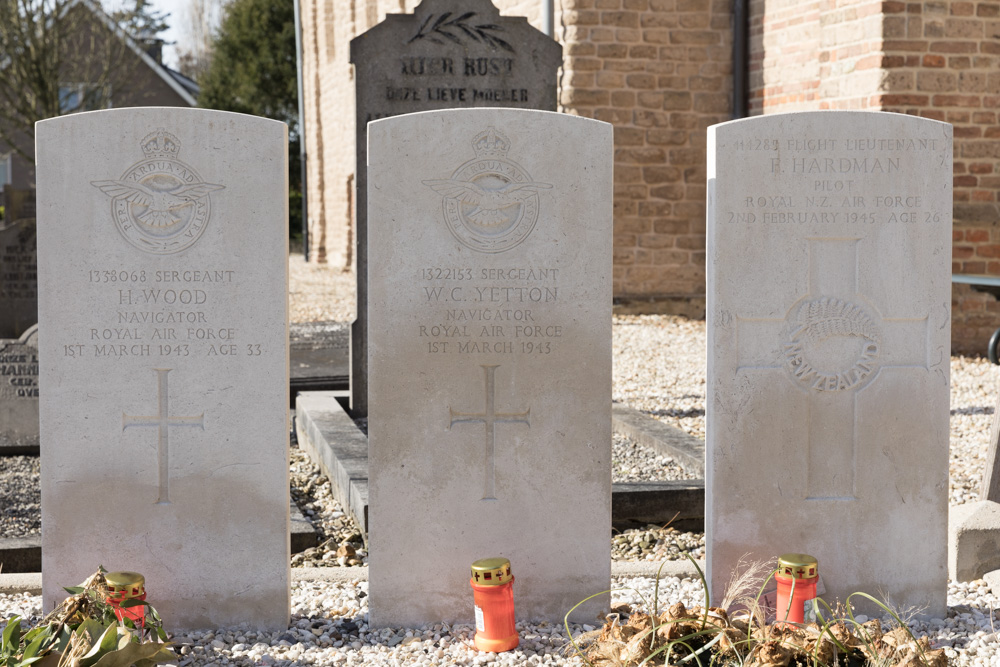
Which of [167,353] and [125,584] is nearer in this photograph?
[125,584]

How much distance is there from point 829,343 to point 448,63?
142 inches

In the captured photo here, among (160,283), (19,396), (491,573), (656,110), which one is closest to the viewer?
(491,573)

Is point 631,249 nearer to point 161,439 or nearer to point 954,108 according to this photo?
point 954,108

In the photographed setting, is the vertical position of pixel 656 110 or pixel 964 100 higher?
pixel 656 110

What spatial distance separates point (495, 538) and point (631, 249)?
797cm

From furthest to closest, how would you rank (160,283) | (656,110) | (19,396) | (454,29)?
(656,110) → (454,29) → (19,396) → (160,283)

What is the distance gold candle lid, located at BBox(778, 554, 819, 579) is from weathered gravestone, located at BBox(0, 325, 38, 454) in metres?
4.41

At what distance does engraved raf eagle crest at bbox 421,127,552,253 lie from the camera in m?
3.03

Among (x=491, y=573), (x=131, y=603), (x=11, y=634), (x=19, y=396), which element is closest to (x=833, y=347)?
(x=491, y=573)

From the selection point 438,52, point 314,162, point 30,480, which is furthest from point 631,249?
point 314,162

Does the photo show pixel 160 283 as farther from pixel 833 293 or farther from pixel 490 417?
pixel 833 293

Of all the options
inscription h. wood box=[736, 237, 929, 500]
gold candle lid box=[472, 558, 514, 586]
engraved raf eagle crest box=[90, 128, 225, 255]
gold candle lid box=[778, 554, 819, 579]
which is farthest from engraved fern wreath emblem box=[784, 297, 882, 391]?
engraved raf eagle crest box=[90, 128, 225, 255]

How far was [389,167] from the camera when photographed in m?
3.01

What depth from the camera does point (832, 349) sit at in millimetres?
3129
